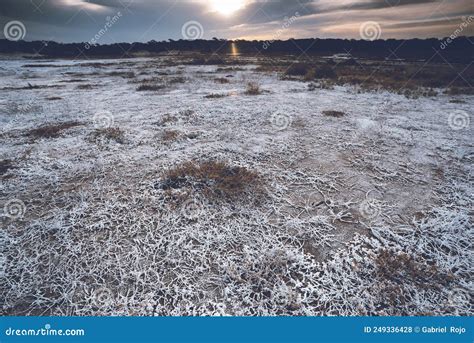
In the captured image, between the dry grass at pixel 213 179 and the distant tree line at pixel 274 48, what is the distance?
70.3m

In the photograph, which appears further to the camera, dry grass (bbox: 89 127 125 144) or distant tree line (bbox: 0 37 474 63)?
distant tree line (bbox: 0 37 474 63)

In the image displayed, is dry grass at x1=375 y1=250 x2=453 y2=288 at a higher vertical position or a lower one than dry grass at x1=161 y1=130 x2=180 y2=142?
lower

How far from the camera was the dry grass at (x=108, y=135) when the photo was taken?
31.1 feet

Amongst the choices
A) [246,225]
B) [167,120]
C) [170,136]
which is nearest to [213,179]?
[246,225]

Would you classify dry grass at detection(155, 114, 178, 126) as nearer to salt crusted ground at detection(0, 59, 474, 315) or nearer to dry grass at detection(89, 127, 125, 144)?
salt crusted ground at detection(0, 59, 474, 315)

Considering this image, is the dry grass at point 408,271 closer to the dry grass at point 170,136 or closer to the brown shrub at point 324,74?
the dry grass at point 170,136

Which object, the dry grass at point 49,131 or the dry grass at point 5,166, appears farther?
the dry grass at point 49,131

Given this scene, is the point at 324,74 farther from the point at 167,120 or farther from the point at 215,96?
the point at 167,120

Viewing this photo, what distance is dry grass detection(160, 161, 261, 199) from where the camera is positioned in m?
6.44

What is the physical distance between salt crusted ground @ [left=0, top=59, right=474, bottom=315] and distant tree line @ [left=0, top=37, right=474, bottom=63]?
68072mm

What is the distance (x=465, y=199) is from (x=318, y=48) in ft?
276

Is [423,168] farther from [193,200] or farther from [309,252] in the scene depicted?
[193,200]

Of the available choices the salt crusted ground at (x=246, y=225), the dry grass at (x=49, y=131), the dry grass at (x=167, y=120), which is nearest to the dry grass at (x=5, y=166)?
the salt crusted ground at (x=246, y=225)

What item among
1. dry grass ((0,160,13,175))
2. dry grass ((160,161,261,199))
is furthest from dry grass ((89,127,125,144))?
dry grass ((160,161,261,199))
